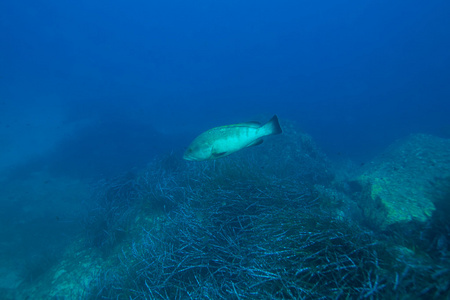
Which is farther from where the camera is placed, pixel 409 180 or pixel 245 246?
pixel 409 180

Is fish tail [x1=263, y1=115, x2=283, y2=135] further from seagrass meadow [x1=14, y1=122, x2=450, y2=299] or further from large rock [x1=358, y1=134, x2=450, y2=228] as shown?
large rock [x1=358, y1=134, x2=450, y2=228]

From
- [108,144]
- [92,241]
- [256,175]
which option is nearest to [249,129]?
[256,175]

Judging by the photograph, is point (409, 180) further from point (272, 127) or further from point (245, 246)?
point (245, 246)

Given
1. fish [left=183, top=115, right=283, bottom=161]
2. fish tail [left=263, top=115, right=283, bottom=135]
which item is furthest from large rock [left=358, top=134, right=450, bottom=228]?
fish [left=183, top=115, right=283, bottom=161]

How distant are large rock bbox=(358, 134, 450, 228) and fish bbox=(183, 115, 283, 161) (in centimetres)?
337

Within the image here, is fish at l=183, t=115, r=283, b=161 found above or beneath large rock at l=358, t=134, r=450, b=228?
above

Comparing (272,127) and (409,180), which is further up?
(272,127)

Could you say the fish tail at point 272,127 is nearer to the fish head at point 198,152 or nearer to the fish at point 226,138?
the fish at point 226,138

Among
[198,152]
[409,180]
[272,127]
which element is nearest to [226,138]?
[198,152]

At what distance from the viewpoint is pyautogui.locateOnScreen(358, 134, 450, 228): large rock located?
4.22 metres

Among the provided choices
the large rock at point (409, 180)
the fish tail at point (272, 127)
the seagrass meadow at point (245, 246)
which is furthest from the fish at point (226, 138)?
the large rock at point (409, 180)

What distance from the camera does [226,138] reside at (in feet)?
9.67

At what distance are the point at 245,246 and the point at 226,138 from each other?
175cm

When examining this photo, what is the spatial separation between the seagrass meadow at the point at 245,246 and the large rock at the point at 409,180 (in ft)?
0.60
